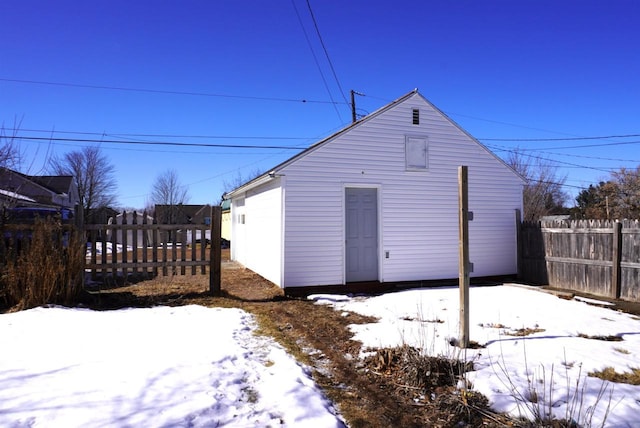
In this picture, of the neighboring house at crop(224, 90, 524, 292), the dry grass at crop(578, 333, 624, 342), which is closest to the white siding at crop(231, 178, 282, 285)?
the neighboring house at crop(224, 90, 524, 292)

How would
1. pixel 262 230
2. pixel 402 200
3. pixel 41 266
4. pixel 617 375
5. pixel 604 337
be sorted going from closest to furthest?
pixel 617 375 < pixel 604 337 < pixel 41 266 < pixel 402 200 < pixel 262 230

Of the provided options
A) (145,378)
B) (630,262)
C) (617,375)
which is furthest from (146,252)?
(630,262)

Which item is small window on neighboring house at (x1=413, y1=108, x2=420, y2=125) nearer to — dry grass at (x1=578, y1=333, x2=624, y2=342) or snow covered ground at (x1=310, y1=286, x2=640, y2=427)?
snow covered ground at (x1=310, y1=286, x2=640, y2=427)

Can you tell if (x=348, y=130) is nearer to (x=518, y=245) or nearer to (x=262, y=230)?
(x=262, y=230)

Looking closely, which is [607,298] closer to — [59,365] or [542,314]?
[542,314]

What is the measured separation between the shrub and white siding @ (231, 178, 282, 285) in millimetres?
3899

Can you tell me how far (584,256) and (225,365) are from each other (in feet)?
28.6

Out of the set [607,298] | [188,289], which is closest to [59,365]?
[188,289]

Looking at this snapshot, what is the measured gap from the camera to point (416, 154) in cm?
990

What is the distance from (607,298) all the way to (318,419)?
8046mm

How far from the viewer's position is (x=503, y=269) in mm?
10812

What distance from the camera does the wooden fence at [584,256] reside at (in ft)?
26.2

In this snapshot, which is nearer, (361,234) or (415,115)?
(361,234)

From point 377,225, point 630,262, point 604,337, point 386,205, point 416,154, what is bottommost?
point 604,337
